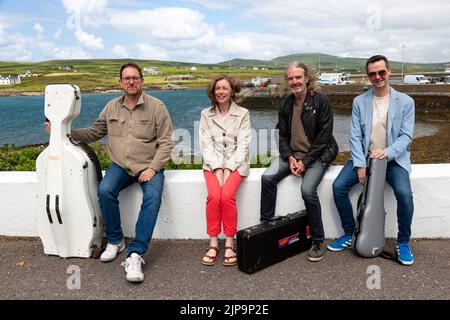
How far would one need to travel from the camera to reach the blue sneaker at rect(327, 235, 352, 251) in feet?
12.8

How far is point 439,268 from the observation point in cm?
346

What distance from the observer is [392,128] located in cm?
381

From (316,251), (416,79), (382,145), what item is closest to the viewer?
(316,251)

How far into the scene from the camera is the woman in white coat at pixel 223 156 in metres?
3.78

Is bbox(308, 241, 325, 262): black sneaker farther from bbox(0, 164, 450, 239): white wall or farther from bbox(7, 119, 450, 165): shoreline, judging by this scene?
bbox(7, 119, 450, 165): shoreline

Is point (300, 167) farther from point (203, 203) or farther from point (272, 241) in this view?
point (203, 203)

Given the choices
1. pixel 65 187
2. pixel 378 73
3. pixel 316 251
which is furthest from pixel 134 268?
pixel 378 73

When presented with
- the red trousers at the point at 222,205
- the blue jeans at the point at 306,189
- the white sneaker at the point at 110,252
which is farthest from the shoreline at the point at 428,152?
the white sneaker at the point at 110,252

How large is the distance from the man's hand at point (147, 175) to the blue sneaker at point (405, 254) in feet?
7.85

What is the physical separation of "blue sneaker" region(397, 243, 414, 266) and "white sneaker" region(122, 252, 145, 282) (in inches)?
89.9

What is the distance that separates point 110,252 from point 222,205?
1.15 m

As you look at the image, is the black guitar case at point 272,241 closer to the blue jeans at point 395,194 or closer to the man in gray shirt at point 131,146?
the blue jeans at point 395,194

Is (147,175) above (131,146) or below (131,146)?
below

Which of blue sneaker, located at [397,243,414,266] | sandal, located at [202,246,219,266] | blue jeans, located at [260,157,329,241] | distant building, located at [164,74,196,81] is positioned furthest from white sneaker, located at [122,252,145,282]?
distant building, located at [164,74,196,81]
